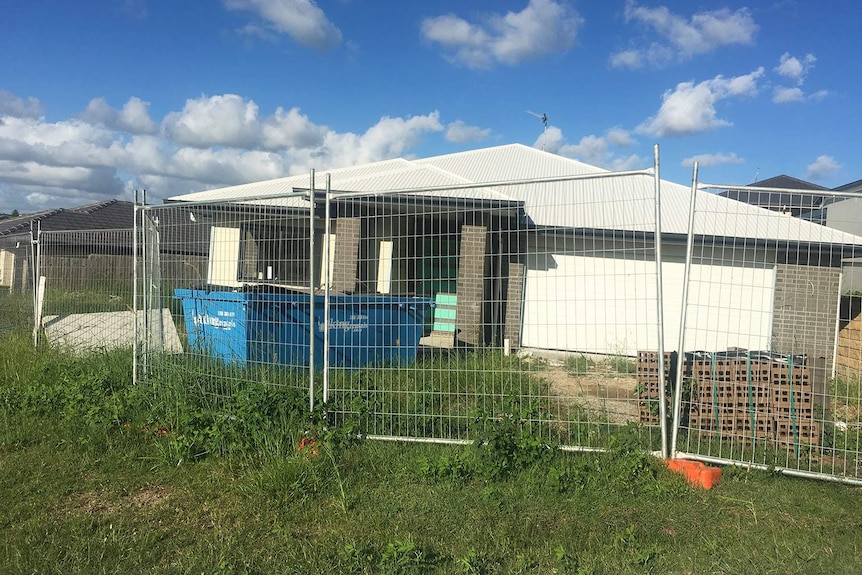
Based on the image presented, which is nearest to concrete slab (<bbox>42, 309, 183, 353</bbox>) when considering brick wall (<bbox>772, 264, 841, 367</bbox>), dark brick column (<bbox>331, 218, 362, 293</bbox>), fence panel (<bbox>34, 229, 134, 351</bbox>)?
fence panel (<bbox>34, 229, 134, 351</bbox>)

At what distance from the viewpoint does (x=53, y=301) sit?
8703 mm

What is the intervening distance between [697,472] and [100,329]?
24.4ft

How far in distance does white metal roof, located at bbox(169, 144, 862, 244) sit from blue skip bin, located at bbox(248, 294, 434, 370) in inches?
104

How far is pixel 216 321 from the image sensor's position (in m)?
7.42

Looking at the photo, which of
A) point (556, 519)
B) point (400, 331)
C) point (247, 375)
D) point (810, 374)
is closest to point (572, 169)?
point (400, 331)

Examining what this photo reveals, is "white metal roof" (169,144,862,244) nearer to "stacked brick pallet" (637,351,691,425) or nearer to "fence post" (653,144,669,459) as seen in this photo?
"stacked brick pallet" (637,351,691,425)

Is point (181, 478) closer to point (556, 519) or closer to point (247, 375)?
point (247, 375)

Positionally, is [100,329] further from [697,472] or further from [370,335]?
[697,472]

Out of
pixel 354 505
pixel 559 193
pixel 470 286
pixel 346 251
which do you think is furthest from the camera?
pixel 559 193

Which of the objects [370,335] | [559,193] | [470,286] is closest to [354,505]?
[370,335]

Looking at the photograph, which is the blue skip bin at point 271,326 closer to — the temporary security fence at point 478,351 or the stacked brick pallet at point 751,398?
the temporary security fence at point 478,351

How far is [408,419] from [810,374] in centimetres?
382

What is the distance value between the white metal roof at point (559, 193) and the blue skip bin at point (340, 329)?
2.64 m

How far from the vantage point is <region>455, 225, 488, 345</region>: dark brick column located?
312 inches
